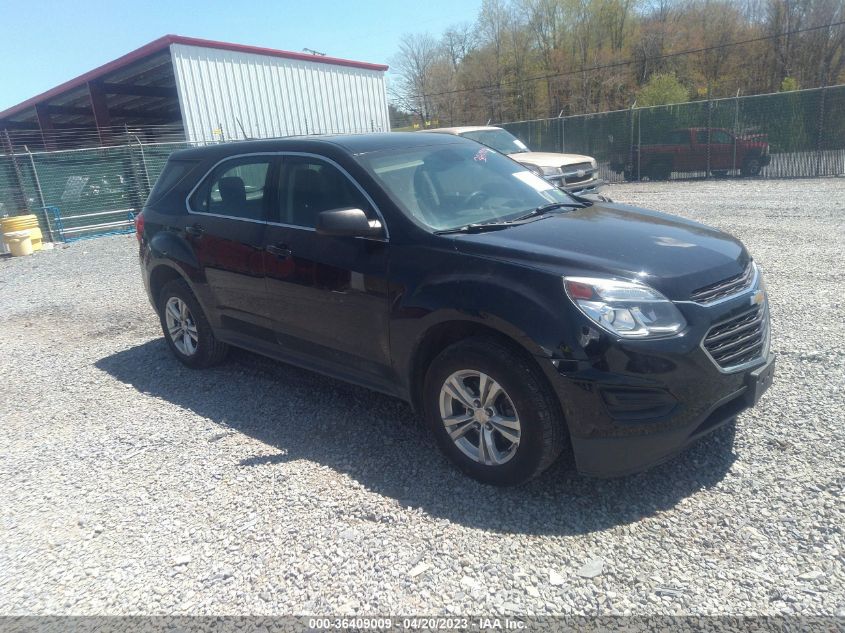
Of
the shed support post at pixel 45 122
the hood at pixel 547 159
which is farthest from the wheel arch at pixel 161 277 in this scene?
the shed support post at pixel 45 122

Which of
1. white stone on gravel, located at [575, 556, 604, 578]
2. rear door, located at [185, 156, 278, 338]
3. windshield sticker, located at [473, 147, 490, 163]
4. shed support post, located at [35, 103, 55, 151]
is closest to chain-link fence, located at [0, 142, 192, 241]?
shed support post, located at [35, 103, 55, 151]

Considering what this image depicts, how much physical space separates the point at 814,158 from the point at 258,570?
19778mm

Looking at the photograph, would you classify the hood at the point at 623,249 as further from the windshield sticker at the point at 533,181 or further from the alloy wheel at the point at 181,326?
the alloy wheel at the point at 181,326

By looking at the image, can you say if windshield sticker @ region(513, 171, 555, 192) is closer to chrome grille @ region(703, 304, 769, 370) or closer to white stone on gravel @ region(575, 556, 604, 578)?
chrome grille @ region(703, 304, 769, 370)

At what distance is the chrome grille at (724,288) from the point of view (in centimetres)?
311

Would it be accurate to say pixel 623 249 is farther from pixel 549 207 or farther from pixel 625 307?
pixel 549 207

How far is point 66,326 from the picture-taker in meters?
7.64

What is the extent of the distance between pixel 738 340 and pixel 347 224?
2.16 m

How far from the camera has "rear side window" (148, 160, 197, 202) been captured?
17.7 ft

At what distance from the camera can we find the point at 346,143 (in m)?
4.32

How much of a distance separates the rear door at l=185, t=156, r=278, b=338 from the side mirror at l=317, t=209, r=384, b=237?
0.94 m

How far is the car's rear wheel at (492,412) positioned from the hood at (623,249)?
1.66 feet

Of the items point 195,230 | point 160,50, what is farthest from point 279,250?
point 160,50

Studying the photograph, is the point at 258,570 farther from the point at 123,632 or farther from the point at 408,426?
the point at 408,426
